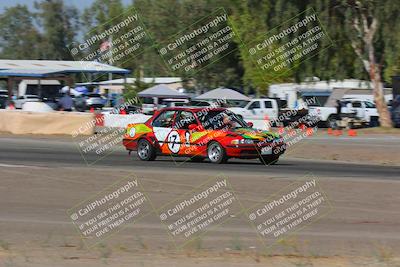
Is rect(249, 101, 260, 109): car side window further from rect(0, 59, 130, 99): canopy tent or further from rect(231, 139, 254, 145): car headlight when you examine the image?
rect(231, 139, 254, 145): car headlight

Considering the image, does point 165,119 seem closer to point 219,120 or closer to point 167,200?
point 219,120

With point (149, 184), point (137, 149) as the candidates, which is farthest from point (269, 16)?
point (149, 184)

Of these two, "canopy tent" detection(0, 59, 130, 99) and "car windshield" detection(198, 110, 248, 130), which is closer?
"car windshield" detection(198, 110, 248, 130)

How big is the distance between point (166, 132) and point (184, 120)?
0.59 metres

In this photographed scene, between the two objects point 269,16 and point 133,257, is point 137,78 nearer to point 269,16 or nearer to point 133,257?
point 269,16

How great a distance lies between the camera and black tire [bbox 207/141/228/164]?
19234mm

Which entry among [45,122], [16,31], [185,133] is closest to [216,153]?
[185,133]

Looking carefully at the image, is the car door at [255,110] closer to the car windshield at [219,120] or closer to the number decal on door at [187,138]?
the car windshield at [219,120]

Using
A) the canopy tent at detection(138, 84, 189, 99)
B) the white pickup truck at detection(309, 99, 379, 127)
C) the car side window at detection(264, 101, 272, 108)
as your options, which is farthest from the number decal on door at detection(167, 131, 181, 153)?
the canopy tent at detection(138, 84, 189, 99)

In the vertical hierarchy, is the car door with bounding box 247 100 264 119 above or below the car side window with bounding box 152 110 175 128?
below

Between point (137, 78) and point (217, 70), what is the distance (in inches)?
253

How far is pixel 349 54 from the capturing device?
36562 millimetres

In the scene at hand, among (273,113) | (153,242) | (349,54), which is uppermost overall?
(153,242)

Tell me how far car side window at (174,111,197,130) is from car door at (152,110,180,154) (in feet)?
0.52
